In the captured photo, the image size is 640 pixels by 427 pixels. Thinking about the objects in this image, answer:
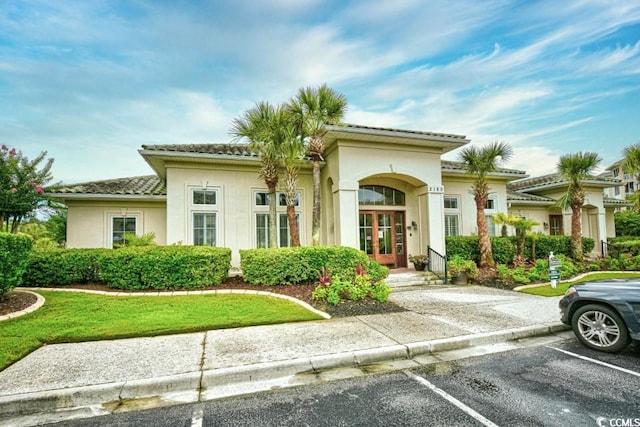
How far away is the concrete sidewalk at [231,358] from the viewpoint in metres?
3.30

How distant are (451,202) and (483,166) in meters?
2.90

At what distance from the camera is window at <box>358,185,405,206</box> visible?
12944 mm

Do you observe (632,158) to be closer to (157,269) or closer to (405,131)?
(405,131)

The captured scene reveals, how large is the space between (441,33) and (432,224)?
6741 millimetres

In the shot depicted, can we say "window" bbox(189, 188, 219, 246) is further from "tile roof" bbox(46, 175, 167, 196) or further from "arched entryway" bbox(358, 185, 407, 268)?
"arched entryway" bbox(358, 185, 407, 268)

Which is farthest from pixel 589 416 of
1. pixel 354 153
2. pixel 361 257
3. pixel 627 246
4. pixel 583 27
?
pixel 627 246

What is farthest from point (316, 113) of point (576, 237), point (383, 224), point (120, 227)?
point (576, 237)

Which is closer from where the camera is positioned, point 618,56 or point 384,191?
point 618,56

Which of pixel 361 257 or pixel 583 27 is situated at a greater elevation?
pixel 583 27

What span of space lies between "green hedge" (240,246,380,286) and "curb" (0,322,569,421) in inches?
163

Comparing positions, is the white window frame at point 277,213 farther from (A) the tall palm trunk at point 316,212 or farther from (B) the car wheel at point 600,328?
(B) the car wheel at point 600,328

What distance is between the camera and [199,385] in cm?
355

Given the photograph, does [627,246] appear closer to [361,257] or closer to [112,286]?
[361,257]

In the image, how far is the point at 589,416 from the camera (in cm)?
277
